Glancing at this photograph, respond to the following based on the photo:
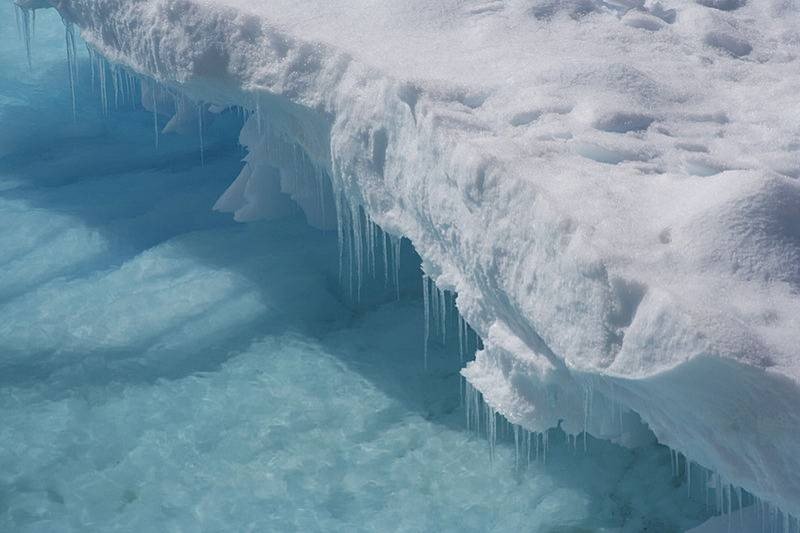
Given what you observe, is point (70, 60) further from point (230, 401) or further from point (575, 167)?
point (575, 167)

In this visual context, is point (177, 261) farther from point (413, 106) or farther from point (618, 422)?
point (618, 422)

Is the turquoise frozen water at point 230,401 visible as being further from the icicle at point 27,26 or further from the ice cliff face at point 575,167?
the icicle at point 27,26

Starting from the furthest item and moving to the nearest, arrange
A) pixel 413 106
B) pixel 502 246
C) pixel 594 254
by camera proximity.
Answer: pixel 413 106
pixel 502 246
pixel 594 254

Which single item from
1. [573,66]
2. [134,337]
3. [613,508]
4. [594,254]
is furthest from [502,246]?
[134,337]

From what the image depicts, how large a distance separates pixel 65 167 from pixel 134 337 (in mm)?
2915

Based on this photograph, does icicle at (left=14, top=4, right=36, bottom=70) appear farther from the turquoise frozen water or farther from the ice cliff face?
the ice cliff face

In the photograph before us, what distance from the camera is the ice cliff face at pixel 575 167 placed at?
259 cm

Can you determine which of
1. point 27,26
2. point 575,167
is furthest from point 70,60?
point 575,167

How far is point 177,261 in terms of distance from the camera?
632 centimetres

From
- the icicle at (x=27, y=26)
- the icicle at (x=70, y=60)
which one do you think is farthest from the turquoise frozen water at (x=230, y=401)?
the icicle at (x=27, y=26)

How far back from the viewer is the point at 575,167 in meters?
3.38

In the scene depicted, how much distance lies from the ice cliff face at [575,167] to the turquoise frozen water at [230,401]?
0.81 m

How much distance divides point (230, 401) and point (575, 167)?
246 cm

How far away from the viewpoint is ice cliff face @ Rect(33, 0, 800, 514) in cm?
259
